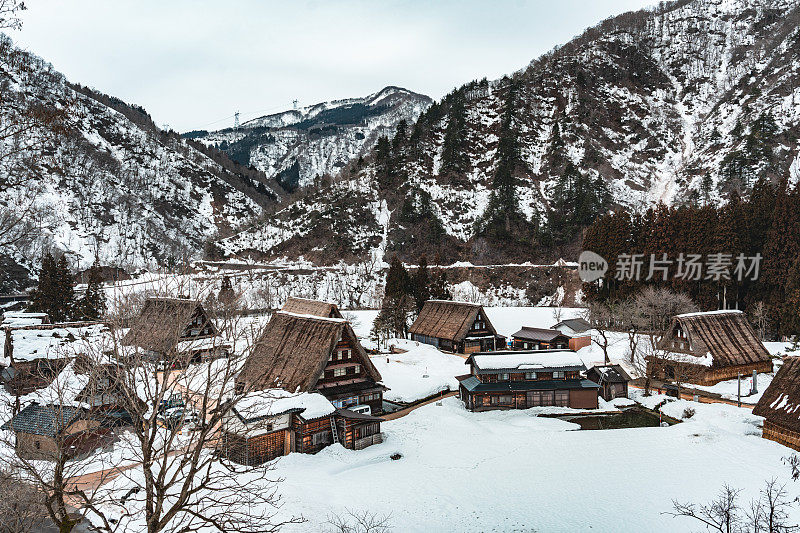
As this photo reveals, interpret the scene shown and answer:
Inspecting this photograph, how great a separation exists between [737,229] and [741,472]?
39.7m

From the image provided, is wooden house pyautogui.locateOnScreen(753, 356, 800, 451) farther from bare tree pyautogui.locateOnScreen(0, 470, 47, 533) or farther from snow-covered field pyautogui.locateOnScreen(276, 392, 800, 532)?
bare tree pyautogui.locateOnScreen(0, 470, 47, 533)

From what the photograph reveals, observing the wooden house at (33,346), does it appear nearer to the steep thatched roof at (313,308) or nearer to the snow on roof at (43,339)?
the snow on roof at (43,339)

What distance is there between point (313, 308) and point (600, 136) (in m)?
108

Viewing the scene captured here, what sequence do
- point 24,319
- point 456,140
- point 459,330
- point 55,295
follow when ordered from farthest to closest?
1. point 456,140
2. point 24,319
3. point 55,295
4. point 459,330

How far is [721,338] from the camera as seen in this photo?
125ft

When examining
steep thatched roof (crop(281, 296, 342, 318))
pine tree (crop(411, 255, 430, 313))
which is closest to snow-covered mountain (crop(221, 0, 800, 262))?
pine tree (crop(411, 255, 430, 313))

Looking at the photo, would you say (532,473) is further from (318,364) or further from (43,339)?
(43,339)

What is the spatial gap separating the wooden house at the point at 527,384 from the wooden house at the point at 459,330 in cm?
1432

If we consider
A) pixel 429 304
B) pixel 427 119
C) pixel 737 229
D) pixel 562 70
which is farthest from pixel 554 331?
pixel 562 70

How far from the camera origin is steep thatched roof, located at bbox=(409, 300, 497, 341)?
166ft

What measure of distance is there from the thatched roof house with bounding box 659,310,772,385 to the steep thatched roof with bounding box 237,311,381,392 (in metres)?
27.8

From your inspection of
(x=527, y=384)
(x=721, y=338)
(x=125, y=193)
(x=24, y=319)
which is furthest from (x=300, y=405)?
(x=125, y=193)

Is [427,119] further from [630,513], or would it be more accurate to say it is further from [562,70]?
[630,513]

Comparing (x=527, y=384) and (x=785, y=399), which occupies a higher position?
(x=785, y=399)
